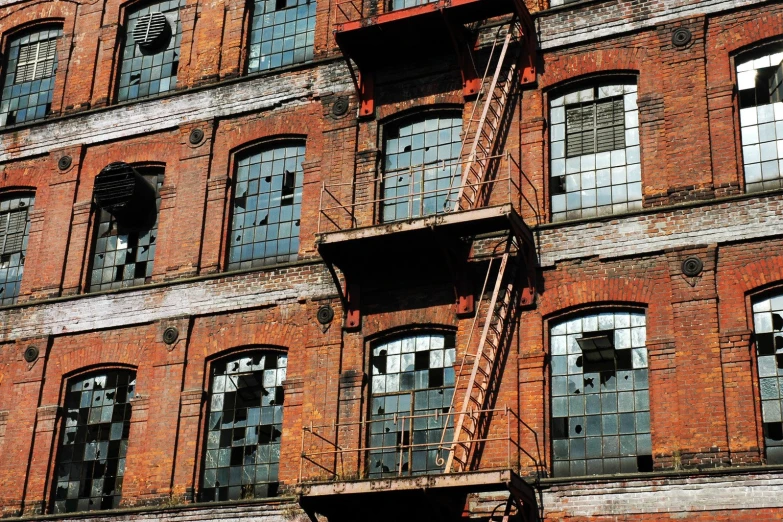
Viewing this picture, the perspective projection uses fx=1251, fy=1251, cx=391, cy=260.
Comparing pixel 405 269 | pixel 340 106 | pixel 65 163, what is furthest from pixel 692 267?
pixel 65 163

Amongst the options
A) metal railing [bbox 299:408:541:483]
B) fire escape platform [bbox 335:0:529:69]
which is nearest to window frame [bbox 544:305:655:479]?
metal railing [bbox 299:408:541:483]

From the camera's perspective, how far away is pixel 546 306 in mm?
18828

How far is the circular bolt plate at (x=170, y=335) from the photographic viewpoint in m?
21.3

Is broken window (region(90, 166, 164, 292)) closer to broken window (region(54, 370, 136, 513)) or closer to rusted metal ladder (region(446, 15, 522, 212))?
broken window (region(54, 370, 136, 513))

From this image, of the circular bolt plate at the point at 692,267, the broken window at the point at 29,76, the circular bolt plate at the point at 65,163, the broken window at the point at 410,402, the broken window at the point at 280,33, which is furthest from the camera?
the broken window at the point at 29,76

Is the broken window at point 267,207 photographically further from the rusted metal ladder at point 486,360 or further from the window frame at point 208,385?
the rusted metal ladder at point 486,360

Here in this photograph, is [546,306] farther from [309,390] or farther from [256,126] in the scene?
[256,126]

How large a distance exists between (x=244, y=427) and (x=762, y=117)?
9.50m

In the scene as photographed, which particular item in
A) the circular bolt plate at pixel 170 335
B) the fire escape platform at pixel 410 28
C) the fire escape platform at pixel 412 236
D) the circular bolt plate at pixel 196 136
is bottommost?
the circular bolt plate at pixel 170 335

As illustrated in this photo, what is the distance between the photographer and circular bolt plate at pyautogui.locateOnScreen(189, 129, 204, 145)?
22.8m

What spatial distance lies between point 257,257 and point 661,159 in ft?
23.3

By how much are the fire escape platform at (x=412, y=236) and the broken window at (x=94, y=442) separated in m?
4.72

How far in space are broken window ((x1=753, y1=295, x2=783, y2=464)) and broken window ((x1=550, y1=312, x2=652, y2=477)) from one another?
1593mm

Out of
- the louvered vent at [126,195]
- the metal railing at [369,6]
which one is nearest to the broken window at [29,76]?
the louvered vent at [126,195]
